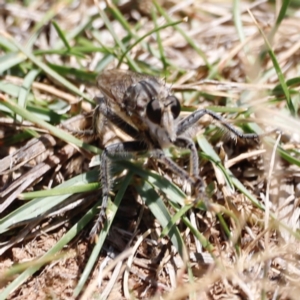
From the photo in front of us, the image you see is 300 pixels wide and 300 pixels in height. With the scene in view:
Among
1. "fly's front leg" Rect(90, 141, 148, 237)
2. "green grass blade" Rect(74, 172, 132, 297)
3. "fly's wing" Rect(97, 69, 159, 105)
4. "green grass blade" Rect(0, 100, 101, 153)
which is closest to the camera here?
"green grass blade" Rect(74, 172, 132, 297)

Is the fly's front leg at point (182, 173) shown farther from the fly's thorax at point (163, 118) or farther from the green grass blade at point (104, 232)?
the green grass blade at point (104, 232)

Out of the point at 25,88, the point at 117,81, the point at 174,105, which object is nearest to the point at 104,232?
the point at 174,105

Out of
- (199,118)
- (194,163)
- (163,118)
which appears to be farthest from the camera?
(199,118)

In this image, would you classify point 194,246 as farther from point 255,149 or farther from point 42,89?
point 42,89

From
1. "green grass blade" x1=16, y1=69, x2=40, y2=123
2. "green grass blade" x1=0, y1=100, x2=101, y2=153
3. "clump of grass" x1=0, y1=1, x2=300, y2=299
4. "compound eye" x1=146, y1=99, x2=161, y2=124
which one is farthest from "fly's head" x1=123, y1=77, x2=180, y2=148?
"green grass blade" x1=16, y1=69, x2=40, y2=123

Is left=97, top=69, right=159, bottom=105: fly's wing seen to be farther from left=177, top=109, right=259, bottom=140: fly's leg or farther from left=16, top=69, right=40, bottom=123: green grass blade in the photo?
left=16, top=69, right=40, bottom=123: green grass blade

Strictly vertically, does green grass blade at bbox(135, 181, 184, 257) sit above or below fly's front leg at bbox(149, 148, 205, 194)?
below

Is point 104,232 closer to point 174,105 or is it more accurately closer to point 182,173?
point 182,173
